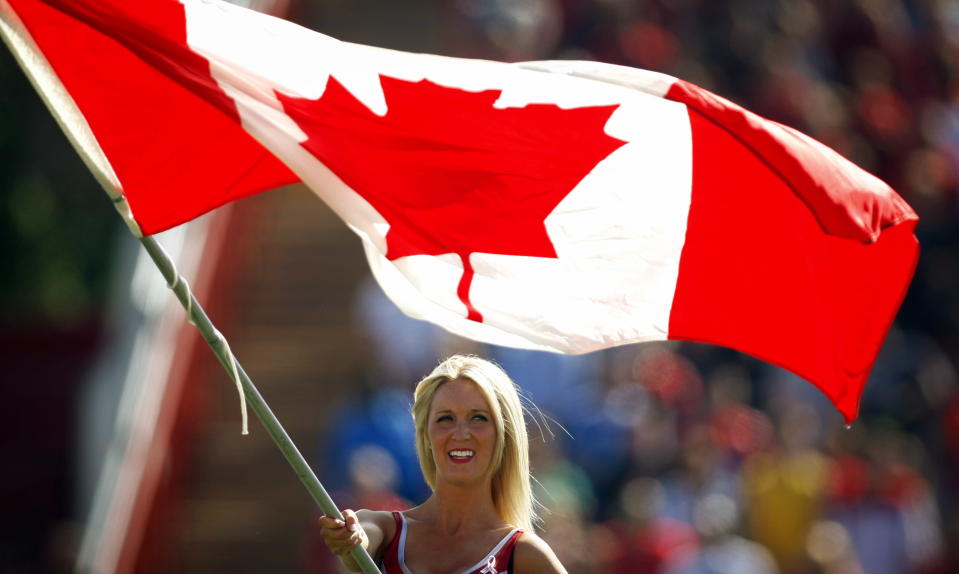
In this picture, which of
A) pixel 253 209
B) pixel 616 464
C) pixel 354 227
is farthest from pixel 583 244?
pixel 253 209

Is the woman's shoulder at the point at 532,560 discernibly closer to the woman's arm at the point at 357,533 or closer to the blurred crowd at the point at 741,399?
the woman's arm at the point at 357,533

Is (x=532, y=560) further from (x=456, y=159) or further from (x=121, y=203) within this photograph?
(x=121, y=203)

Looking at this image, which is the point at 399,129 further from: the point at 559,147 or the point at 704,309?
the point at 704,309

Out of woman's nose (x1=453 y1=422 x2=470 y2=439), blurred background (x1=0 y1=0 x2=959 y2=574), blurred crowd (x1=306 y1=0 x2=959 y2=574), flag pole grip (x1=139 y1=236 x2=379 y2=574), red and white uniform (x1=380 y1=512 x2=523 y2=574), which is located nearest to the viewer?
flag pole grip (x1=139 y1=236 x2=379 y2=574)

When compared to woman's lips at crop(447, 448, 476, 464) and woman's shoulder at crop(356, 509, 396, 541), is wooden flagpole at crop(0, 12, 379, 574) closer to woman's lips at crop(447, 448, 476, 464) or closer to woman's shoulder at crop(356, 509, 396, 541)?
woman's shoulder at crop(356, 509, 396, 541)

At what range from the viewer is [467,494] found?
5.69m

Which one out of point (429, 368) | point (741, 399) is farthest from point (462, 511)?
point (741, 399)

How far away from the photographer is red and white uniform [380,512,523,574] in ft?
18.2

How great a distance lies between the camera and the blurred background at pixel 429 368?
11250mm

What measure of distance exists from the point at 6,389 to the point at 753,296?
1084 cm

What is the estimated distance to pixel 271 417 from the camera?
552 centimetres

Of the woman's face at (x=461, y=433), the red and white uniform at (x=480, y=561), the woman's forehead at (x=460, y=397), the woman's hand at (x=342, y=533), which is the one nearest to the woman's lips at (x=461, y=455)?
the woman's face at (x=461, y=433)

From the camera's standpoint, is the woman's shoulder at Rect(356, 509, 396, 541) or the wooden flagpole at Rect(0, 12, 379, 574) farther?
the woman's shoulder at Rect(356, 509, 396, 541)

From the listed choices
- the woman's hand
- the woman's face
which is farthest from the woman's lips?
the woman's hand
